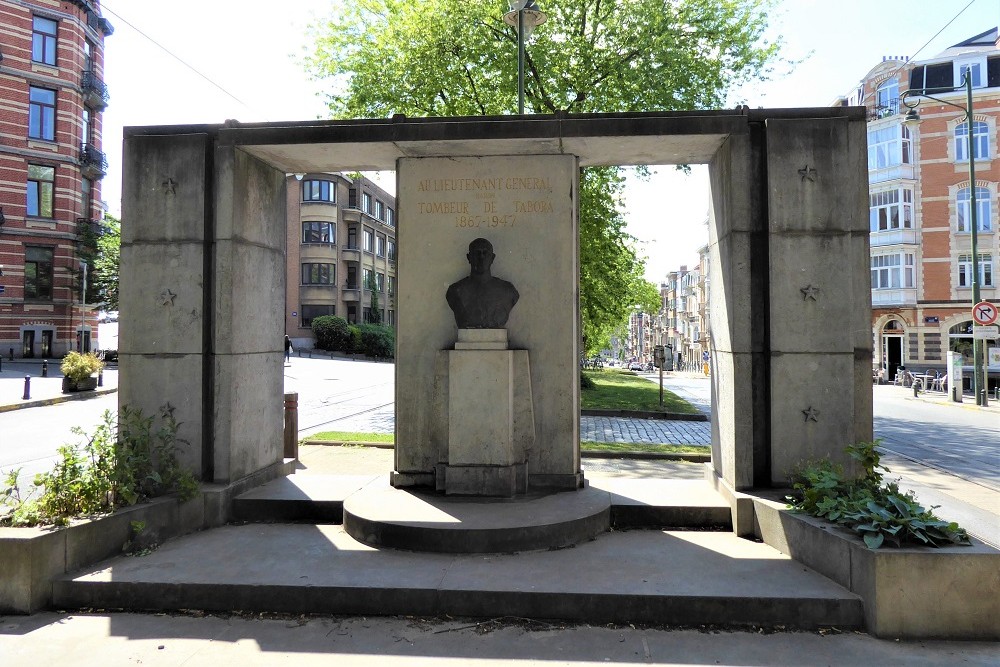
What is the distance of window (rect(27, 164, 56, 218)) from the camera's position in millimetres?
36094

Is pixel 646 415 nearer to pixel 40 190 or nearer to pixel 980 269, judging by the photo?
pixel 980 269

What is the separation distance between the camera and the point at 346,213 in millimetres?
56312

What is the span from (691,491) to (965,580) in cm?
296

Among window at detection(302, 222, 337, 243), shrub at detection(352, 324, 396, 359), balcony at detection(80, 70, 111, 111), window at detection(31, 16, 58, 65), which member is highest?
window at detection(31, 16, 58, 65)

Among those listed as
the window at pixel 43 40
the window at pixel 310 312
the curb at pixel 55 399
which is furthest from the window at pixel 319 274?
the curb at pixel 55 399

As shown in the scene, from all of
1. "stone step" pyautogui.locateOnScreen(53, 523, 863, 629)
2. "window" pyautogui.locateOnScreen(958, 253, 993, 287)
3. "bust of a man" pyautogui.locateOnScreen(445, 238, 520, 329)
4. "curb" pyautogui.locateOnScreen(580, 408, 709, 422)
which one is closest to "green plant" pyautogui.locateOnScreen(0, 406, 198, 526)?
"stone step" pyautogui.locateOnScreen(53, 523, 863, 629)

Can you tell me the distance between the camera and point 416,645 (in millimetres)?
4109

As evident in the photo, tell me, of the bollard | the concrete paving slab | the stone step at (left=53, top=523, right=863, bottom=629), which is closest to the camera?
the concrete paving slab

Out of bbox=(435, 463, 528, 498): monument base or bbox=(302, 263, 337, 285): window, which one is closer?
bbox=(435, 463, 528, 498): monument base

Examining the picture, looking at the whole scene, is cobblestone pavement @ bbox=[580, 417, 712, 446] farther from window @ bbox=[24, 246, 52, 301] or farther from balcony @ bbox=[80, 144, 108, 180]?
balcony @ bbox=[80, 144, 108, 180]

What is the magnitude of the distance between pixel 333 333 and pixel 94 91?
23103 mm

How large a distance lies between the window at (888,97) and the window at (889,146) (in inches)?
44.2

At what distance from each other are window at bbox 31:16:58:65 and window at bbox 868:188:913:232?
51.7 m

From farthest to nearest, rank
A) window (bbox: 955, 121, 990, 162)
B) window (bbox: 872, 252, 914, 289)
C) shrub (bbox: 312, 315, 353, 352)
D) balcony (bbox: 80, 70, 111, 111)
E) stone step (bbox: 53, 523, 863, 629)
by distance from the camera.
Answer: shrub (bbox: 312, 315, 353, 352)
window (bbox: 872, 252, 914, 289)
balcony (bbox: 80, 70, 111, 111)
window (bbox: 955, 121, 990, 162)
stone step (bbox: 53, 523, 863, 629)
